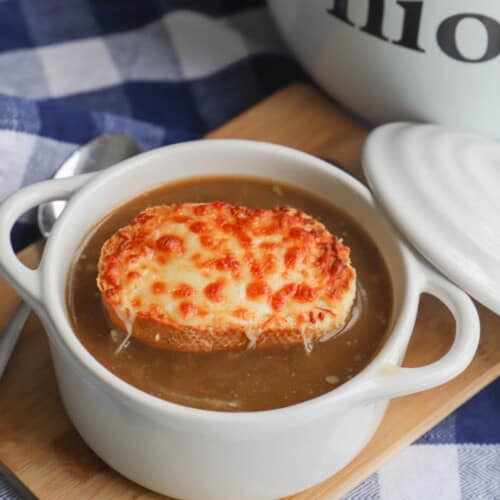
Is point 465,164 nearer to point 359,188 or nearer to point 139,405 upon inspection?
point 359,188

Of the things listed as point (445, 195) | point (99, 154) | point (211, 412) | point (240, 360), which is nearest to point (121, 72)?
point (99, 154)

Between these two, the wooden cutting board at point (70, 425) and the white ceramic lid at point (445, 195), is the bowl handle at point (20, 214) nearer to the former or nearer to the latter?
the wooden cutting board at point (70, 425)

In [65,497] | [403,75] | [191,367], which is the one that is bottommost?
[65,497]

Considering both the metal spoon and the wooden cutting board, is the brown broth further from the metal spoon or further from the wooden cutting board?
A: the metal spoon

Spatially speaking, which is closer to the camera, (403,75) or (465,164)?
(465,164)

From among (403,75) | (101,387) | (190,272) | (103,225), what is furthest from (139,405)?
(403,75)

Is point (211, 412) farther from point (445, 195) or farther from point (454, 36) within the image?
point (454, 36)

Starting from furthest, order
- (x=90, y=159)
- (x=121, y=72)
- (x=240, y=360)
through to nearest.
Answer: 1. (x=121, y=72)
2. (x=90, y=159)
3. (x=240, y=360)
